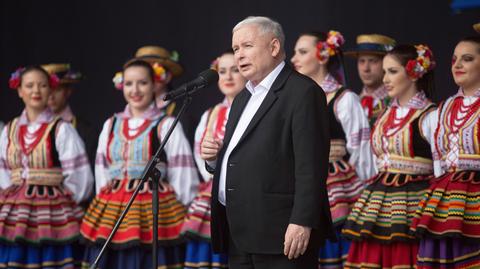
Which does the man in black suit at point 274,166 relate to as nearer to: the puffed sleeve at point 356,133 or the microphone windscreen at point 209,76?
the microphone windscreen at point 209,76

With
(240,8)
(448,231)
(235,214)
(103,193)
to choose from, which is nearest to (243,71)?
(235,214)

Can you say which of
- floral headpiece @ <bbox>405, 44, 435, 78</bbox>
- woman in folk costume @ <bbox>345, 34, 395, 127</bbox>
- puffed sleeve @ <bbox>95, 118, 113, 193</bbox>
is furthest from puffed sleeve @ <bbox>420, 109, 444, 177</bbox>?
puffed sleeve @ <bbox>95, 118, 113, 193</bbox>

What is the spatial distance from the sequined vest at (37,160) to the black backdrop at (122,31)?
1761 millimetres

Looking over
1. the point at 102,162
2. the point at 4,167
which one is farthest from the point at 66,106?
the point at 102,162

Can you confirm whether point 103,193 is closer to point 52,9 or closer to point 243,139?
point 243,139

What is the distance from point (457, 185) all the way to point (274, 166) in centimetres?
137

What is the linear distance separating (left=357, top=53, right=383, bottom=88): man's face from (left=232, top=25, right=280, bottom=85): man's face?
255 centimetres

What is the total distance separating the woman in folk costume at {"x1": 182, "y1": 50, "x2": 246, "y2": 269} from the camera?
5051 millimetres

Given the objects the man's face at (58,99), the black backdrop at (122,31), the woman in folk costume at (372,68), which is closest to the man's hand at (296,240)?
the woman in folk costume at (372,68)

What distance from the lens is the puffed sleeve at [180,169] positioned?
17.4 feet

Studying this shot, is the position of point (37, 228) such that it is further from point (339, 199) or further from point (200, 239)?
point (339, 199)

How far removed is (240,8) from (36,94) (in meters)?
1.93

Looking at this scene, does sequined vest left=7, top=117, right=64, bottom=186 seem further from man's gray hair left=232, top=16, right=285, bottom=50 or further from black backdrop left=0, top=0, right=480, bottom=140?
man's gray hair left=232, top=16, right=285, bottom=50

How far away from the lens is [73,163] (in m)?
5.60
